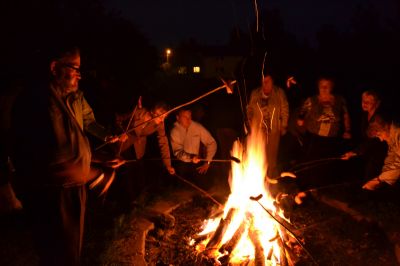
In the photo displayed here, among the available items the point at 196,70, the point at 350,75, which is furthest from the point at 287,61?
the point at 196,70

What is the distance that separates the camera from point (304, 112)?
626 centimetres

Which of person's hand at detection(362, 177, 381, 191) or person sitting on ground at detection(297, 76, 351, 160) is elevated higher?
person sitting on ground at detection(297, 76, 351, 160)

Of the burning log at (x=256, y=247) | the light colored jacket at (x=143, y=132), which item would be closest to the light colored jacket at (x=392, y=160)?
the burning log at (x=256, y=247)

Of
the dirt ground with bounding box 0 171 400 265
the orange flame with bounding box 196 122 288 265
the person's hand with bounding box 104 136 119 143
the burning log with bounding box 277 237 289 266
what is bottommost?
the dirt ground with bounding box 0 171 400 265

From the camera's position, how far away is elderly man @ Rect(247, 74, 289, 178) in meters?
6.33

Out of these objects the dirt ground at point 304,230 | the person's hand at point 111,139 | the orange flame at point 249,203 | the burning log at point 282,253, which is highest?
the person's hand at point 111,139

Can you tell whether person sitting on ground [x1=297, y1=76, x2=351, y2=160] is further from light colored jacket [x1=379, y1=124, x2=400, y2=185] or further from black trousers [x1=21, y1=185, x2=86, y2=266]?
black trousers [x1=21, y1=185, x2=86, y2=266]

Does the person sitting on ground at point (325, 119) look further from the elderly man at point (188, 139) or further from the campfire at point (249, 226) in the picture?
the elderly man at point (188, 139)

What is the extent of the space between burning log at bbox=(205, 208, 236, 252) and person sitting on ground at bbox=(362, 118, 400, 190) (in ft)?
6.77

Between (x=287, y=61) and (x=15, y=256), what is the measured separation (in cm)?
1203

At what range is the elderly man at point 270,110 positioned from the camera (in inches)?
249

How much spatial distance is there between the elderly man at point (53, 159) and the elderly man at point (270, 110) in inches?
143

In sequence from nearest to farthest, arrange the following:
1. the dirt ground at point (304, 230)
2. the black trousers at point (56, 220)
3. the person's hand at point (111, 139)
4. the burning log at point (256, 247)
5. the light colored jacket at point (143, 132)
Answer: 1. the black trousers at point (56, 220)
2. the person's hand at point (111, 139)
3. the burning log at point (256, 247)
4. the dirt ground at point (304, 230)
5. the light colored jacket at point (143, 132)

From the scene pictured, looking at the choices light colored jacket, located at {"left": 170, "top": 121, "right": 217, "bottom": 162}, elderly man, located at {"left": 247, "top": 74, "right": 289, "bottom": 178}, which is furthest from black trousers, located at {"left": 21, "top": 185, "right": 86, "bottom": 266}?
elderly man, located at {"left": 247, "top": 74, "right": 289, "bottom": 178}
